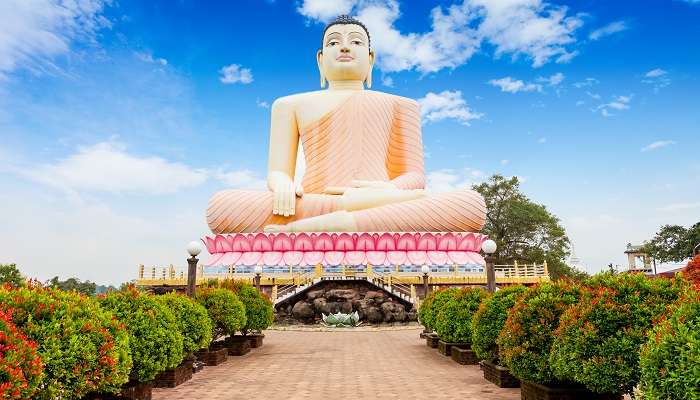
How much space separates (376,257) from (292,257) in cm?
319

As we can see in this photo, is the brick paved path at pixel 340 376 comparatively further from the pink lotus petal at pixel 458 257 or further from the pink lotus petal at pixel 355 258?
the pink lotus petal at pixel 458 257

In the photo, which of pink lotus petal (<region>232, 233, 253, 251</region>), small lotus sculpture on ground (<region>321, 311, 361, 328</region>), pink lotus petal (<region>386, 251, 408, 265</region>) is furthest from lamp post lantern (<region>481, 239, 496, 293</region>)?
pink lotus petal (<region>232, 233, 253, 251</region>)

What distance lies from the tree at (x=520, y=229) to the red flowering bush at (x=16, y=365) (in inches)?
1282

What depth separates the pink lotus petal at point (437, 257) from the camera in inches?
814

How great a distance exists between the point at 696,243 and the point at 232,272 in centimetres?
2990

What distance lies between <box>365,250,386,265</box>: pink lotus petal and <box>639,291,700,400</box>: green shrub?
56.1 feet

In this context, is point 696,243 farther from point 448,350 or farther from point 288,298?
point 448,350

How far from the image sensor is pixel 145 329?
573cm

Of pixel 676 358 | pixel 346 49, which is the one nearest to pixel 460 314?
pixel 676 358

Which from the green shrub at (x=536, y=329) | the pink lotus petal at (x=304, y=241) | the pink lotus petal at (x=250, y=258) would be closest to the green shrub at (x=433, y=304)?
the green shrub at (x=536, y=329)

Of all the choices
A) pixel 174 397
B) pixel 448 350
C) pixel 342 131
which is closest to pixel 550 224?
pixel 342 131

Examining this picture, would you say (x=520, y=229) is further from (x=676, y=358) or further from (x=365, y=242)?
(x=676, y=358)

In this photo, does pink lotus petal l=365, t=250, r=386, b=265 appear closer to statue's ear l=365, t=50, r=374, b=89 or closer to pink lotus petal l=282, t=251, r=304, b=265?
pink lotus petal l=282, t=251, r=304, b=265

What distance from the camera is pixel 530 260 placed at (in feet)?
111
